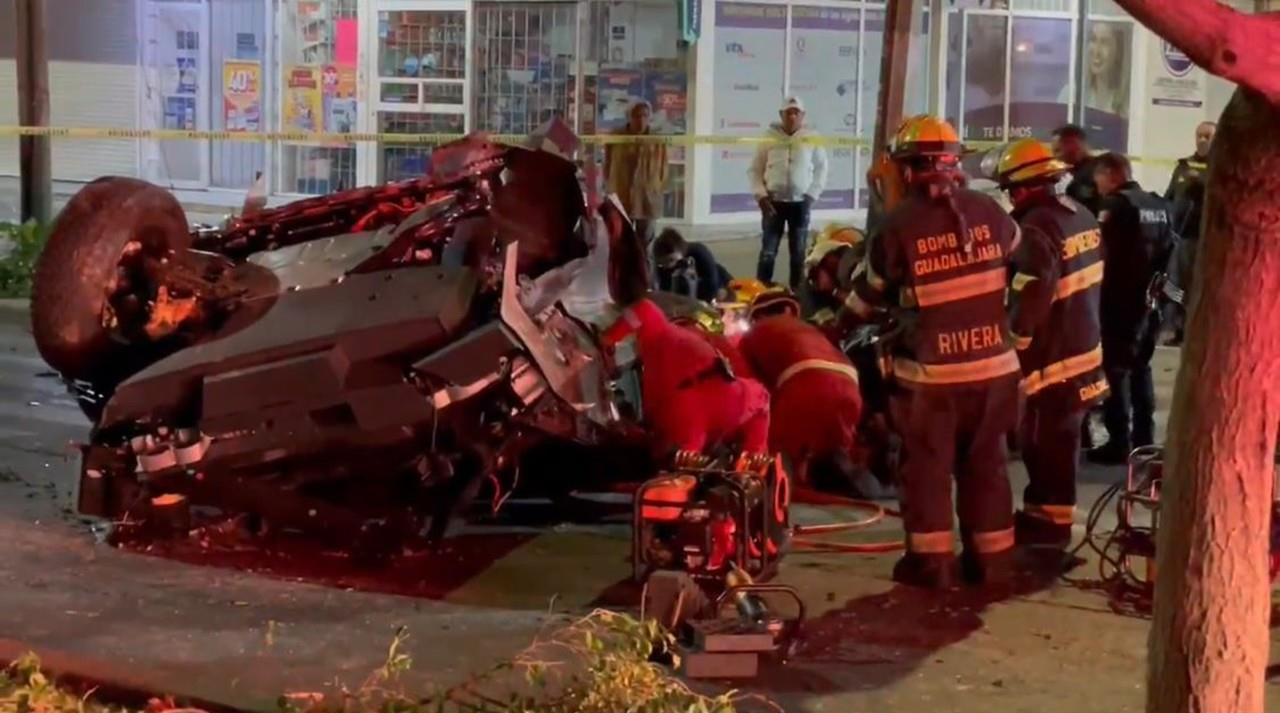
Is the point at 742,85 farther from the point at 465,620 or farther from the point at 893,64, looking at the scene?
the point at 465,620

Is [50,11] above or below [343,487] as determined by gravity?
above

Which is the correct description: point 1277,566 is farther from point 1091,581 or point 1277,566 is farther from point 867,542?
point 867,542

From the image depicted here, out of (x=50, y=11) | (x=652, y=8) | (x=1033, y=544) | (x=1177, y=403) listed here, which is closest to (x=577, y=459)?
(x=1033, y=544)

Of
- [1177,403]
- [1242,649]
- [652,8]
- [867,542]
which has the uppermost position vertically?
[652,8]

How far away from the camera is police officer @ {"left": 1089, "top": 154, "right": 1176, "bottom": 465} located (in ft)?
32.9

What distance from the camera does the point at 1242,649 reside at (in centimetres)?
407

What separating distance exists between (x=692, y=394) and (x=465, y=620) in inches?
56.8

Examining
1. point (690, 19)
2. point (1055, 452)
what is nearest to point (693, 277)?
point (1055, 452)

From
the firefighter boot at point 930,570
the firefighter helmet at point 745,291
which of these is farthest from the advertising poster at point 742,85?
the firefighter boot at point 930,570

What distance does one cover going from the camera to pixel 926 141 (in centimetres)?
718

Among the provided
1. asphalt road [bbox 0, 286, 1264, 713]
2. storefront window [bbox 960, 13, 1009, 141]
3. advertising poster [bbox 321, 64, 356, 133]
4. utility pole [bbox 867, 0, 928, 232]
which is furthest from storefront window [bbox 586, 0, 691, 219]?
asphalt road [bbox 0, 286, 1264, 713]

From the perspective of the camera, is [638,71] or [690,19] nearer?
[690,19]

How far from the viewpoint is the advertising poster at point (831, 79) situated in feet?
72.6

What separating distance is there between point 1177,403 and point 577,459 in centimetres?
437
